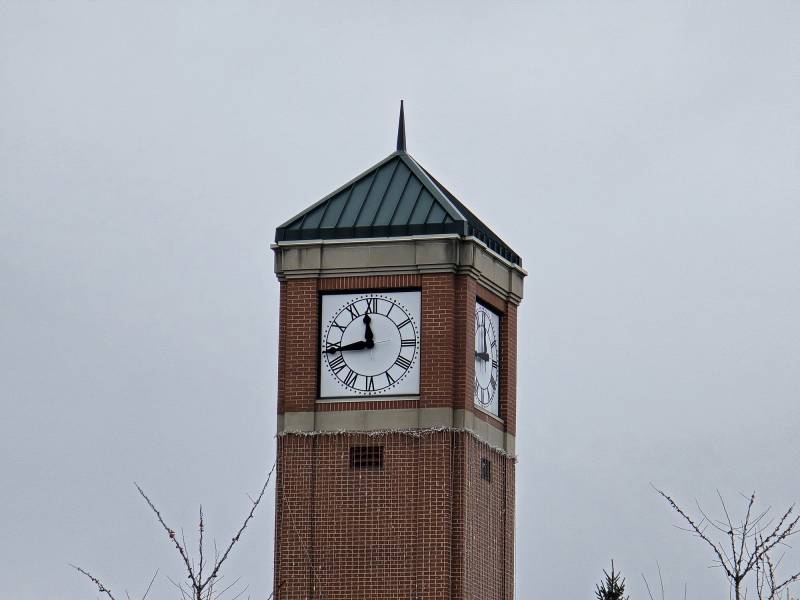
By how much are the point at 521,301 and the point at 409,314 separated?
13.2 feet

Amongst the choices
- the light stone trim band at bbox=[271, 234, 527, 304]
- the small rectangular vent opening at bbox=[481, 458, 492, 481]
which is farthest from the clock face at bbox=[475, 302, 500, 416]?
Answer: the small rectangular vent opening at bbox=[481, 458, 492, 481]

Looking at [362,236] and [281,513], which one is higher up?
[362,236]

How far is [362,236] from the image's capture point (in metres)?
44.9

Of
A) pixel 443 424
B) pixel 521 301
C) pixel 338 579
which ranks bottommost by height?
pixel 338 579

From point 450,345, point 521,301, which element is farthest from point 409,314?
point 521,301

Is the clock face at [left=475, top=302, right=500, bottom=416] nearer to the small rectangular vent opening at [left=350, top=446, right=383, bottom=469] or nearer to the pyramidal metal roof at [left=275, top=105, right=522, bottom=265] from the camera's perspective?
the pyramidal metal roof at [left=275, top=105, right=522, bottom=265]

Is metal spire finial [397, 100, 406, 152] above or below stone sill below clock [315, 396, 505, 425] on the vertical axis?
above

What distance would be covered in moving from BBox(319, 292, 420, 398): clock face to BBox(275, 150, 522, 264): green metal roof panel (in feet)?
4.41

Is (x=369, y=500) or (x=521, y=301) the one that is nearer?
→ (x=369, y=500)

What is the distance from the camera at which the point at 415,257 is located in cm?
4434

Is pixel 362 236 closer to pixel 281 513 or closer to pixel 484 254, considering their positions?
pixel 484 254

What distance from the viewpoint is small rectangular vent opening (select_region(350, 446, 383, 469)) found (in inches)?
1727

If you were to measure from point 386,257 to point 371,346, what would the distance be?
175 cm

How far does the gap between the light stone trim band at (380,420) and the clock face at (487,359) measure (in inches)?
31.1
